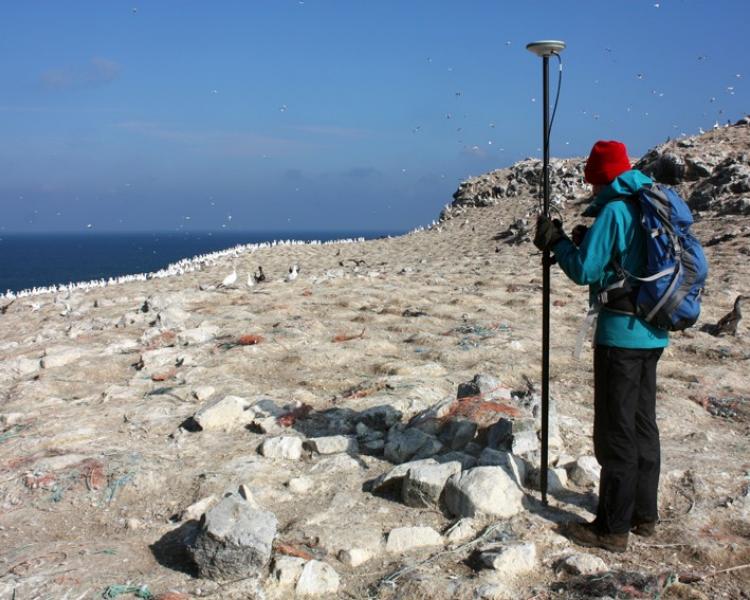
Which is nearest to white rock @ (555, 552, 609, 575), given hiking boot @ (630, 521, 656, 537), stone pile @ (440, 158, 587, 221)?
hiking boot @ (630, 521, 656, 537)

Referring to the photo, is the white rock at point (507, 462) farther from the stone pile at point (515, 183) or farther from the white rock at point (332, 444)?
the stone pile at point (515, 183)

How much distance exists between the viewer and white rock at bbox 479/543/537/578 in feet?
12.1

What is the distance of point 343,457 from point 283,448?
50cm

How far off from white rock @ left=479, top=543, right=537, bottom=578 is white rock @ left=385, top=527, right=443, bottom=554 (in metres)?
0.34

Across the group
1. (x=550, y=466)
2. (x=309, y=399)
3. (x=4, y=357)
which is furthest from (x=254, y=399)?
(x=4, y=357)

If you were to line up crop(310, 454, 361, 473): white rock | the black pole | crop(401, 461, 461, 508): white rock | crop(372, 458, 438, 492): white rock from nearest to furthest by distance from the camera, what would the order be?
1. the black pole
2. crop(401, 461, 461, 508): white rock
3. crop(372, 458, 438, 492): white rock
4. crop(310, 454, 361, 473): white rock

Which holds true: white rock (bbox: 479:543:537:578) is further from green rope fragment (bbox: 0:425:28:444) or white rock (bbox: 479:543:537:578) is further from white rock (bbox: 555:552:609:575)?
green rope fragment (bbox: 0:425:28:444)

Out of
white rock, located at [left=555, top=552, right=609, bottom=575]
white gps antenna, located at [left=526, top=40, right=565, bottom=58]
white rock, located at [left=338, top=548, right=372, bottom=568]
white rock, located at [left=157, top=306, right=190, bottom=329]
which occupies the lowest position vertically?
white rock, located at [left=338, top=548, right=372, bottom=568]

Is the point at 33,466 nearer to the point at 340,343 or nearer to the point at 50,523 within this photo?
the point at 50,523

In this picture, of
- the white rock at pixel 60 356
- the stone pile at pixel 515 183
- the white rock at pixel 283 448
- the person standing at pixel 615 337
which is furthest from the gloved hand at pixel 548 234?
the stone pile at pixel 515 183

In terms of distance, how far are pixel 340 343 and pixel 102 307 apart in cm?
688

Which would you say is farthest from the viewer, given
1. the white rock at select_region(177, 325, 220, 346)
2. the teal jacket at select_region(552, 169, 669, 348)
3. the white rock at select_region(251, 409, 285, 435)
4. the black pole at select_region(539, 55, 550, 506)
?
the white rock at select_region(177, 325, 220, 346)

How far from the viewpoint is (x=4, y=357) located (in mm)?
9188

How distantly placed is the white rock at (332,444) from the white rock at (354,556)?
4.46 feet
